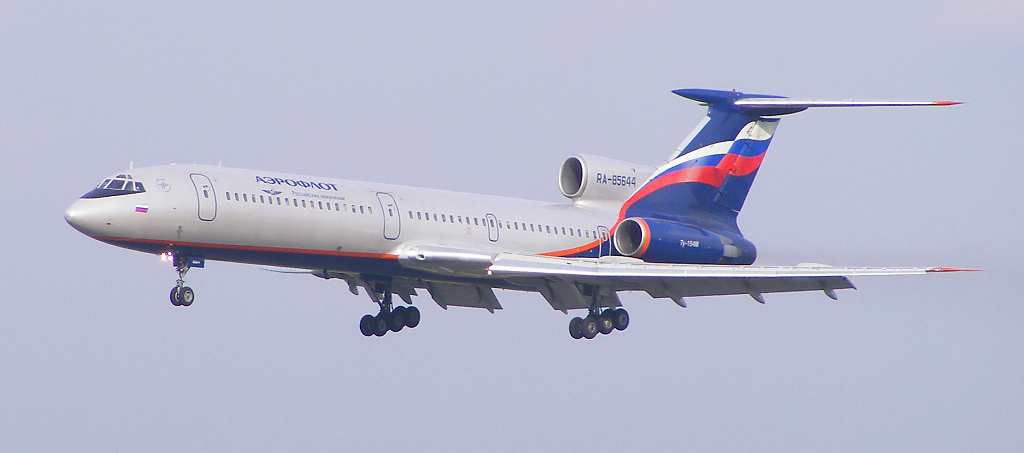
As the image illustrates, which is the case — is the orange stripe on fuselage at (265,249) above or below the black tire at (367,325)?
above

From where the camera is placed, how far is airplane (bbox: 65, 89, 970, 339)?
28.7 metres

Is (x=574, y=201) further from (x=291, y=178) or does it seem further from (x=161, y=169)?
(x=161, y=169)

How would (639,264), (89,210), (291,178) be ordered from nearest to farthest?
(89,210), (291,178), (639,264)

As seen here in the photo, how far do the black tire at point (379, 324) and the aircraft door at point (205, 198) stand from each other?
25.5ft

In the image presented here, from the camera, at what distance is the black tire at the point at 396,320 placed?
35.7 m

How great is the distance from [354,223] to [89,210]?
538cm

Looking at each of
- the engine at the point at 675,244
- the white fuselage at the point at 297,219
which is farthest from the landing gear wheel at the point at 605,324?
the white fuselage at the point at 297,219

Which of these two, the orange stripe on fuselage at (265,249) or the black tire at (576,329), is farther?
the black tire at (576,329)

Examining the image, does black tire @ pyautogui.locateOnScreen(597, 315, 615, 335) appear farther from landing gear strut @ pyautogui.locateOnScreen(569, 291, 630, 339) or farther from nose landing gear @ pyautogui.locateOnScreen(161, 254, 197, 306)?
nose landing gear @ pyautogui.locateOnScreen(161, 254, 197, 306)

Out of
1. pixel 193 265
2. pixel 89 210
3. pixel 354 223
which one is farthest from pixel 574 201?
pixel 89 210

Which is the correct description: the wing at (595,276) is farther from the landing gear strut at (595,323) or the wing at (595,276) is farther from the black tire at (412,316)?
the black tire at (412,316)

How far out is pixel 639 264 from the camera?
107 feet

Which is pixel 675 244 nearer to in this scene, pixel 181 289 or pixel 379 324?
pixel 379 324

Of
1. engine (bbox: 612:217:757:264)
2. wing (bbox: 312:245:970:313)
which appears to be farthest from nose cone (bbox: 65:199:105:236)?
engine (bbox: 612:217:757:264)
